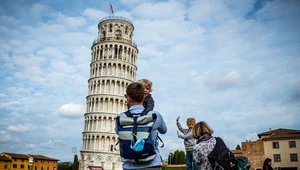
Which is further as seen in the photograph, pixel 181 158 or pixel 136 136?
pixel 181 158

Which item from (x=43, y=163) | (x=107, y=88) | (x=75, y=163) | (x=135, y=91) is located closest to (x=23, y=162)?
(x=43, y=163)

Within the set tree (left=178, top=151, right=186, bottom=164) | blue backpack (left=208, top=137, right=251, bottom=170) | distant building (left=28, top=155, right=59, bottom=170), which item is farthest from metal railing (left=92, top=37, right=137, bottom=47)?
blue backpack (left=208, top=137, right=251, bottom=170)

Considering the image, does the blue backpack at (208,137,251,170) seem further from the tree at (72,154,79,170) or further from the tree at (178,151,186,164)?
the tree at (72,154,79,170)

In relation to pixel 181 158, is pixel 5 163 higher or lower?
lower

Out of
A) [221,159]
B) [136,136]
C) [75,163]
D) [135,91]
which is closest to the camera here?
[136,136]

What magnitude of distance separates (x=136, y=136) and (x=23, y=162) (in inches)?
3767

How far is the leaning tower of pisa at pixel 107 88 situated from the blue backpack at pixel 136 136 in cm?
5782

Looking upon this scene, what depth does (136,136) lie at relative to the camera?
4.52 m

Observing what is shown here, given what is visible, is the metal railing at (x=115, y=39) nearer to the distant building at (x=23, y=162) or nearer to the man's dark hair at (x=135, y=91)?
the distant building at (x=23, y=162)

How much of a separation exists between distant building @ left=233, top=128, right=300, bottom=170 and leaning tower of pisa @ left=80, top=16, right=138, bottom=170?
2867 cm

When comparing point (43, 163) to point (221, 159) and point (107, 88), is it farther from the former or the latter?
point (221, 159)

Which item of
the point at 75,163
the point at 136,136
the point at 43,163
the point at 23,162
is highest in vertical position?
the point at 136,136

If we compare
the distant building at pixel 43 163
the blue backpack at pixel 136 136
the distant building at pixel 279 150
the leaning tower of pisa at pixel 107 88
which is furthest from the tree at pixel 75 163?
the blue backpack at pixel 136 136

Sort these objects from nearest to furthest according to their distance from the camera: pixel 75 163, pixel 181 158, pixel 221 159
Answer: pixel 221 159
pixel 181 158
pixel 75 163
